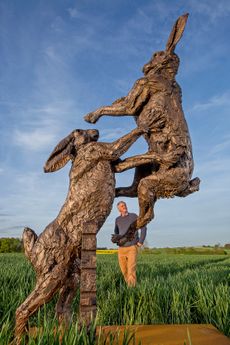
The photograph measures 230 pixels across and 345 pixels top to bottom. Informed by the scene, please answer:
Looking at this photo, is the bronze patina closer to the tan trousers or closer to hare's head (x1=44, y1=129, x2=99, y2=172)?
hare's head (x1=44, y1=129, x2=99, y2=172)

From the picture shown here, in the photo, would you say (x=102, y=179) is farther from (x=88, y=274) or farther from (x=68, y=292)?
(x=68, y=292)

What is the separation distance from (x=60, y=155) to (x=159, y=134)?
2.97ft

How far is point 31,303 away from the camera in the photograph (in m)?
2.96

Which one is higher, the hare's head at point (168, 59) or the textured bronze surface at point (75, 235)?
the hare's head at point (168, 59)

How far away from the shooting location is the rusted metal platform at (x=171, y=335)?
2668 mm

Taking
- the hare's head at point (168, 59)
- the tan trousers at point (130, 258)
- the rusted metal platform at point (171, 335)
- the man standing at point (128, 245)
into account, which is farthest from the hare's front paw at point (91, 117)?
the tan trousers at point (130, 258)

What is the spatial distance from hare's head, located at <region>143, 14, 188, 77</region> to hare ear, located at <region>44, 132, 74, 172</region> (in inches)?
38.7

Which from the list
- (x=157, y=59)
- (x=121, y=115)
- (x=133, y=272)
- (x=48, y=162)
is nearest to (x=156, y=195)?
(x=121, y=115)

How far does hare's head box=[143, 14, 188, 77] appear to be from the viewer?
11.0ft

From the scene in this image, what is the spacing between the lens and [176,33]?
11.0 ft

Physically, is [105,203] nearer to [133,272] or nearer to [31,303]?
[31,303]

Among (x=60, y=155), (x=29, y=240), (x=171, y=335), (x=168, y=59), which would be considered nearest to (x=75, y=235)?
(x=29, y=240)

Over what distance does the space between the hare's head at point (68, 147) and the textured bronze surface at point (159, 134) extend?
13.2 inches

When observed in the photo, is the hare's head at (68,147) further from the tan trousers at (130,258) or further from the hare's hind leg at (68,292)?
the tan trousers at (130,258)
